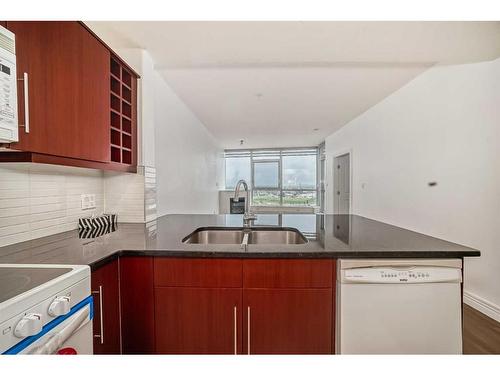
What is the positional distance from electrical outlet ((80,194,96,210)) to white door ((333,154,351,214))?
14.6ft

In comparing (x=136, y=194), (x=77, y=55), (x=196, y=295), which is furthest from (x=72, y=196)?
(x=196, y=295)

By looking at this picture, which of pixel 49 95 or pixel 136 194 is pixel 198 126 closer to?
pixel 136 194

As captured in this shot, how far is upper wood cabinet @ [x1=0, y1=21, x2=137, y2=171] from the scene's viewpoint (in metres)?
1.09

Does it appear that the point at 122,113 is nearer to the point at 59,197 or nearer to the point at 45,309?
the point at 59,197

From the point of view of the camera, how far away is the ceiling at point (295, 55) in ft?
6.19

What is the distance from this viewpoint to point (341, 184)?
5.69m

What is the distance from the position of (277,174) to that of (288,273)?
7.67 meters

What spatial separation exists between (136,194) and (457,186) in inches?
120

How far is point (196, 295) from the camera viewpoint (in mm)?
1246

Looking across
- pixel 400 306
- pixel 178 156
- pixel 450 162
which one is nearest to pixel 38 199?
pixel 178 156

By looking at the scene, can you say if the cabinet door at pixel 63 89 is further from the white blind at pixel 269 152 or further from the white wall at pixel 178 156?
the white blind at pixel 269 152

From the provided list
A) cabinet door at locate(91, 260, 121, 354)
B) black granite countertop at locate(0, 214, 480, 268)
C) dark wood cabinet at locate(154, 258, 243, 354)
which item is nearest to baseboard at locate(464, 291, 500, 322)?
black granite countertop at locate(0, 214, 480, 268)

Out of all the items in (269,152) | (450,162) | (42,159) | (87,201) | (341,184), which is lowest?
(87,201)

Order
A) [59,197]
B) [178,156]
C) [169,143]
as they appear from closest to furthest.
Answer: [59,197] < [169,143] < [178,156]
